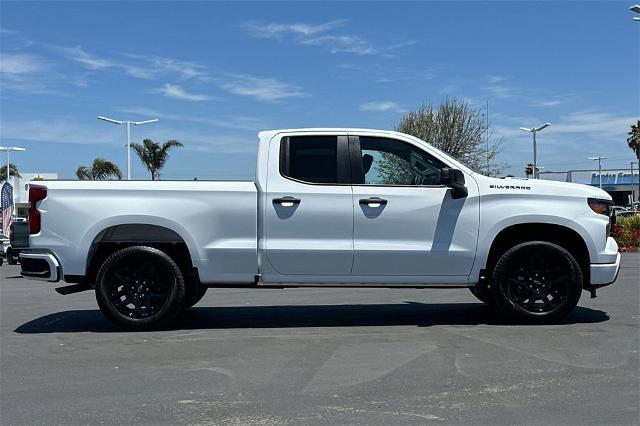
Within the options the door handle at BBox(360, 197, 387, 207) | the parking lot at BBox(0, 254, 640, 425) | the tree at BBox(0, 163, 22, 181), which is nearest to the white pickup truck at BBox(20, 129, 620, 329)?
the door handle at BBox(360, 197, 387, 207)

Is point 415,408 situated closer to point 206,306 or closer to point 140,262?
point 140,262

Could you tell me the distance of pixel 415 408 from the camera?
445 centimetres

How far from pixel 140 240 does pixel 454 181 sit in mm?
3415

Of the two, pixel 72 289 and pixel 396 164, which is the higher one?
pixel 396 164

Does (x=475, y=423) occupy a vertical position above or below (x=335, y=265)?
below

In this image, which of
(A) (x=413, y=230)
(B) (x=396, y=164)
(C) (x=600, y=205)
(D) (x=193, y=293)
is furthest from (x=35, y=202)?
(C) (x=600, y=205)

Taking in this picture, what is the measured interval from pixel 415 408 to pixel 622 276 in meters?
9.18

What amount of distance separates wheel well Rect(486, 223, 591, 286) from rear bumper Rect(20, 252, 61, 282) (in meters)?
4.65

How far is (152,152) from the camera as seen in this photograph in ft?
140

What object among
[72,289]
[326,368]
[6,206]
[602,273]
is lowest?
[326,368]

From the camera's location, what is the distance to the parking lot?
4410 millimetres

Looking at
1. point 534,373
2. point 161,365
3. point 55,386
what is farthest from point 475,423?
point 55,386

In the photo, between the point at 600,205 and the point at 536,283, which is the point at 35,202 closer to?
the point at 536,283

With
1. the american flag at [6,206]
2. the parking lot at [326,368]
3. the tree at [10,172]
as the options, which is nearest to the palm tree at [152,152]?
the american flag at [6,206]
